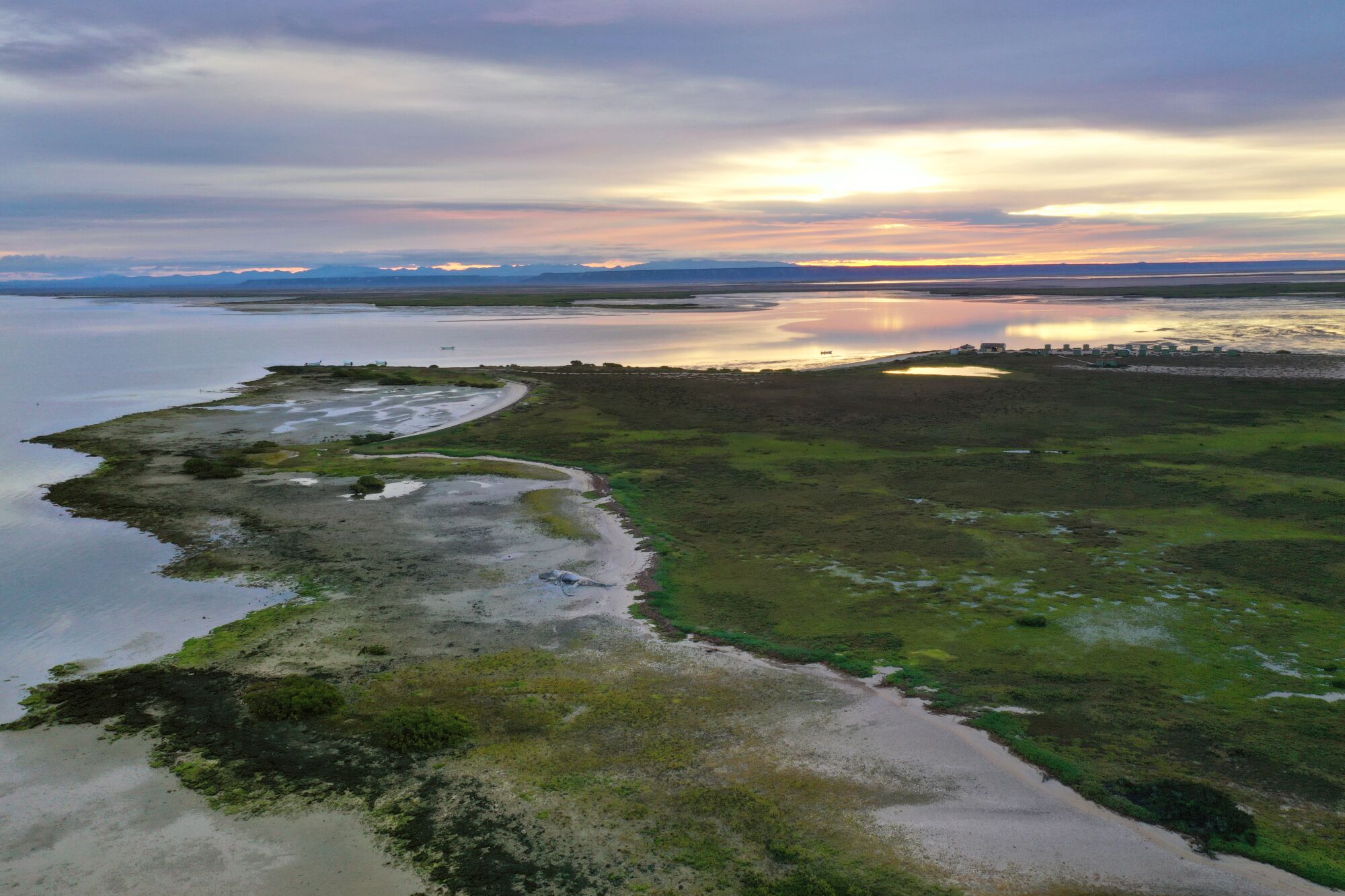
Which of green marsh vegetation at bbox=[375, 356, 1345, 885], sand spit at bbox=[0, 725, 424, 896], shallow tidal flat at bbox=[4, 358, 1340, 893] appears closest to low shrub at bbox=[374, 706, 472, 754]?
shallow tidal flat at bbox=[4, 358, 1340, 893]

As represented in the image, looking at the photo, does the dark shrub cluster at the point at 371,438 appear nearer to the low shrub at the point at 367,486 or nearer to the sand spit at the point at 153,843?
the low shrub at the point at 367,486

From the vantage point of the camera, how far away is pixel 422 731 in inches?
603

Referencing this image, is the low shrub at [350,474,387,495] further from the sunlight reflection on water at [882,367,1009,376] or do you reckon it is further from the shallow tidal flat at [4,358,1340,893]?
the sunlight reflection on water at [882,367,1009,376]

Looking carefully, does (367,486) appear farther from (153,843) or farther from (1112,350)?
(1112,350)

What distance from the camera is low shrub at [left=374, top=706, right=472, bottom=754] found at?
15156 mm

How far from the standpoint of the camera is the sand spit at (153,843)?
39.0 ft

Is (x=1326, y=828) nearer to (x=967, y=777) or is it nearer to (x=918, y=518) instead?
(x=967, y=777)

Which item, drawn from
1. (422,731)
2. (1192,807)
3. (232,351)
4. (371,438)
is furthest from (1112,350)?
(232,351)

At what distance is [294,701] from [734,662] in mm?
9237

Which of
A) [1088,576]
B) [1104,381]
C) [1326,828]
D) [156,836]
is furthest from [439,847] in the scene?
[1104,381]

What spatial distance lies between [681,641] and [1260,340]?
92445mm

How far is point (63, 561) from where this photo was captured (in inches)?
1017

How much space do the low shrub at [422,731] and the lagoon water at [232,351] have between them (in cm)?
757

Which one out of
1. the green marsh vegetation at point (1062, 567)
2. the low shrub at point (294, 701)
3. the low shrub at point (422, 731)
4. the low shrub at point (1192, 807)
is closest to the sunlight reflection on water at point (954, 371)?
the green marsh vegetation at point (1062, 567)
